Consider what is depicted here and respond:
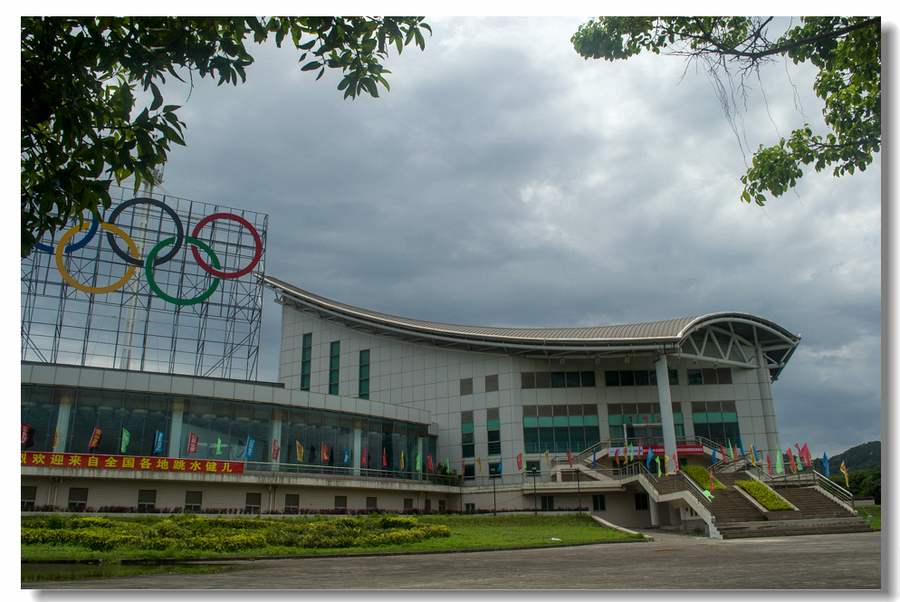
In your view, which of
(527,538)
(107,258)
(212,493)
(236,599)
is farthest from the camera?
(107,258)

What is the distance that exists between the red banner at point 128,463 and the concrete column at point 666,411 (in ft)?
80.8

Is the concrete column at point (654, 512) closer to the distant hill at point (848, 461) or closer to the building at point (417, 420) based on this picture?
the building at point (417, 420)

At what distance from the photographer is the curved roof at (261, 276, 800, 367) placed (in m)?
40.5

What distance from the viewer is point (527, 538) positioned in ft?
74.9

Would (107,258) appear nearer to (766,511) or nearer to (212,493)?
(212,493)

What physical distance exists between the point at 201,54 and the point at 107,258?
32.6m

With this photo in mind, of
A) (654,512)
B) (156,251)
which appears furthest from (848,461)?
A: (156,251)

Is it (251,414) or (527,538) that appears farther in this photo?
(251,414)

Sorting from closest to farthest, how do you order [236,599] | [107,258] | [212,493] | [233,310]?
[236,599]
[212,493]
[107,258]
[233,310]

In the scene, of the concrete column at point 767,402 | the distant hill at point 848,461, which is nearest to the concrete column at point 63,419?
the distant hill at point 848,461

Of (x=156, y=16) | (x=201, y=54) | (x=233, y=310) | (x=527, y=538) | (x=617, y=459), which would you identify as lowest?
(x=527, y=538)

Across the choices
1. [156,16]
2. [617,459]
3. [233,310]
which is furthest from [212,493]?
[156,16]

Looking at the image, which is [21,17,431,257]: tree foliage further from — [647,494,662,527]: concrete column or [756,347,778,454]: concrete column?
[756,347,778,454]: concrete column

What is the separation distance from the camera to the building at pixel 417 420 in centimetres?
2852
